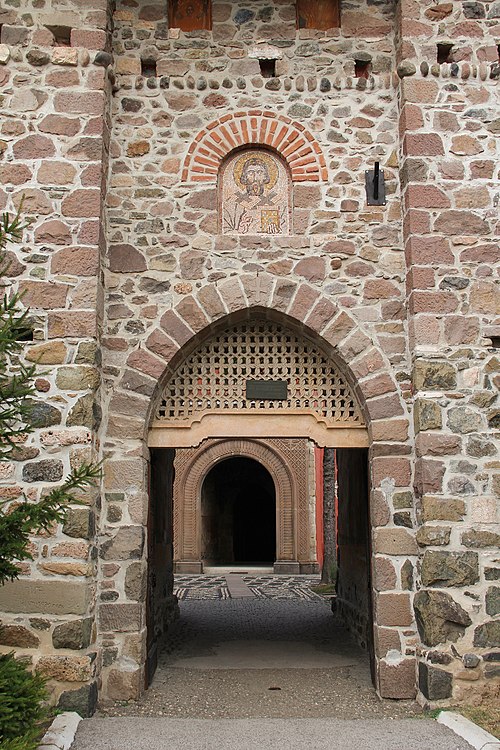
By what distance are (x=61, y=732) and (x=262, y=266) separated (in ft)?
10.9

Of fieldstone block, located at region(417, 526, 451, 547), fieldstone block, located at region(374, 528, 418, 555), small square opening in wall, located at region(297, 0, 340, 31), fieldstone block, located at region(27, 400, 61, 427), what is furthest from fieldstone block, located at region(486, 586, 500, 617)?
small square opening in wall, located at region(297, 0, 340, 31)

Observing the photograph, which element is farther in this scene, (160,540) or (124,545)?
(160,540)

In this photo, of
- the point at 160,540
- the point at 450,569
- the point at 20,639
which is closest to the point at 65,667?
the point at 20,639

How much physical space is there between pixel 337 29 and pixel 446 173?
4.94 ft

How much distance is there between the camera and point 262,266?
546 cm

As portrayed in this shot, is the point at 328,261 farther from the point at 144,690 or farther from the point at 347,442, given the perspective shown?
the point at 144,690

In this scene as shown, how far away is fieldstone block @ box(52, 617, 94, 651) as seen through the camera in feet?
15.4

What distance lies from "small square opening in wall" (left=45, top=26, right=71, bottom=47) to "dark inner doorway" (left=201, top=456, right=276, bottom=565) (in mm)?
12150

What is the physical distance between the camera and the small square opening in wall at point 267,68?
5762mm

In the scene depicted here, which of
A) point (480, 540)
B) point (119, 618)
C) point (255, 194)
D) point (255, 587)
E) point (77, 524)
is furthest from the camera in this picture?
point (255, 587)

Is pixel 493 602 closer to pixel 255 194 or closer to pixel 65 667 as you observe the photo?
pixel 65 667

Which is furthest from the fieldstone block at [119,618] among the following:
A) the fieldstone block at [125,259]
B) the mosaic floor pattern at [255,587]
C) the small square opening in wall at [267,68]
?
the mosaic floor pattern at [255,587]

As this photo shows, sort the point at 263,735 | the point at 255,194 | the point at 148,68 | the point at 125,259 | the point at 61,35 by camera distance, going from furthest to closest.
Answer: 1. the point at 148,68
2. the point at 255,194
3. the point at 61,35
4. the point at 125,259
5. the point at 263,735

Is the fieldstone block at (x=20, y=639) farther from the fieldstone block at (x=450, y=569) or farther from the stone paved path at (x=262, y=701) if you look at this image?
the fieldstone block at (x=450, y=569)
